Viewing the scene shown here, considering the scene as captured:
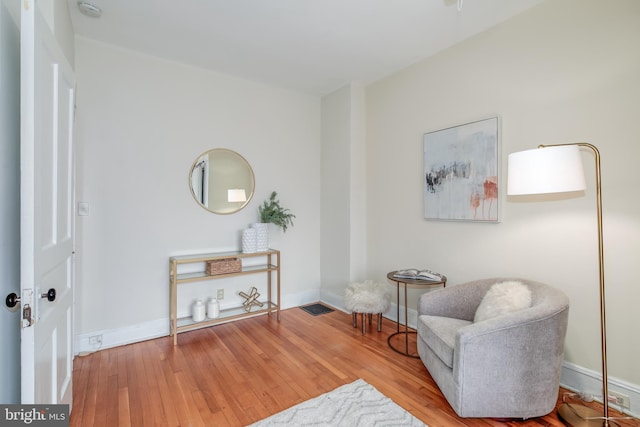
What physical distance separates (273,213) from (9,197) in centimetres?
243

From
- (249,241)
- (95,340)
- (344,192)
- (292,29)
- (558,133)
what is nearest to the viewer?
(558,133)

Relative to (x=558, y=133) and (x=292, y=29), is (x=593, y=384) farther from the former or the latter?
(x=292, y=29)

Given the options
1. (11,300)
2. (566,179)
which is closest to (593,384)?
(566,179)

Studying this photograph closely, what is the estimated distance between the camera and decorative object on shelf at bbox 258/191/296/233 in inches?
140

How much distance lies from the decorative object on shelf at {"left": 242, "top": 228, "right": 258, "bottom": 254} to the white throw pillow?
226 centimetres

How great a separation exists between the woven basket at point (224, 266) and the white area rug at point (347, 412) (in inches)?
63.6

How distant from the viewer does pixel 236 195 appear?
11.6 ft

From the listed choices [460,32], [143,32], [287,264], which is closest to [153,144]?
[143,32]

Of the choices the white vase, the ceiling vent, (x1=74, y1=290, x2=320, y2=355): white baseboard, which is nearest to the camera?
the ceiling vent

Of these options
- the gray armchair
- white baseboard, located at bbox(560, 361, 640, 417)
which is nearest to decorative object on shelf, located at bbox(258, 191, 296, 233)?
the gray armchair

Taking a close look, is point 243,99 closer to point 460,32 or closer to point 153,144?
point 153,144

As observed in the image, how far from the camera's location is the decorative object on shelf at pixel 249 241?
3369 mm

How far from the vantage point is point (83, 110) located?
2691mm

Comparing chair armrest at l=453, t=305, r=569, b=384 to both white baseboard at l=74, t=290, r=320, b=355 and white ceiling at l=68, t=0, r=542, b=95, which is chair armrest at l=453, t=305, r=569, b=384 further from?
white baseboard at l=74, t=290, r=320, b=355
